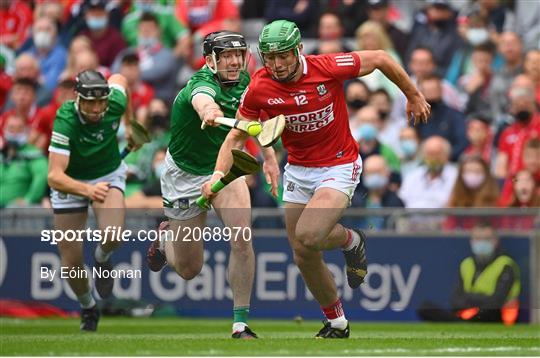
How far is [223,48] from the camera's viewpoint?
12.5 metres

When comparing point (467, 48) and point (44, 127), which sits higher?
point (467, 48)

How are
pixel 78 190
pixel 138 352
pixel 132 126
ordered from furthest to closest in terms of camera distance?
1. pixel 132 126
2. pixel 78 190
3. pixel 138 352

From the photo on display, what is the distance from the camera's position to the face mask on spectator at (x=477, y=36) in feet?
63.3

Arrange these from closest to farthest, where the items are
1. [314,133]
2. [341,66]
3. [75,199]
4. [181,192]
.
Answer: [341,66], [314,133], [181,192], [75,199]

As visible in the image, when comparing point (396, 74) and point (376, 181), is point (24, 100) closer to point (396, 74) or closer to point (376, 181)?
point (376, 181)

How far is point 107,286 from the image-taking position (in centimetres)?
1509

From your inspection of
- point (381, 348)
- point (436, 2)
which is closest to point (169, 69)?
point (436, 2)

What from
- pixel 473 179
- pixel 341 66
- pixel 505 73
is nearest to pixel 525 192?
pixel 473 179

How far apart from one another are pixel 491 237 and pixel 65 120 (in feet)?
16.6

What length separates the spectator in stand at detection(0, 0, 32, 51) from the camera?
22297 mm

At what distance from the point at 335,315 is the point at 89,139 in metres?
3.40

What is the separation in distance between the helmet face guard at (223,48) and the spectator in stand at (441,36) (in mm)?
7226

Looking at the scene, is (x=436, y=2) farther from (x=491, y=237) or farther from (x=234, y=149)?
(x=234, y=149)

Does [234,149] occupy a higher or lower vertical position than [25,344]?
higher
